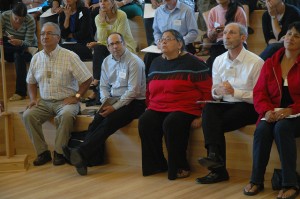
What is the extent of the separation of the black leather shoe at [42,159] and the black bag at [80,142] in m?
0.25

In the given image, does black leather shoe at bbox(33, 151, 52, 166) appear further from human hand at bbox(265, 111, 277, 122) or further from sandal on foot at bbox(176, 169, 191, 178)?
human hand at bbox(265, 111, 277, 122)

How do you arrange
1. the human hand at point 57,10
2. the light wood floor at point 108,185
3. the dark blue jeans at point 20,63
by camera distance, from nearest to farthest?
the light wood floor at point 108,185 → the dark blue jeans at point 20,63 → the human hand at point 57,10

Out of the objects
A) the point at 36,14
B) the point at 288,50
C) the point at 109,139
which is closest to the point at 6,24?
the point at 36,14

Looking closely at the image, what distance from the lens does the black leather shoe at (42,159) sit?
522 cm

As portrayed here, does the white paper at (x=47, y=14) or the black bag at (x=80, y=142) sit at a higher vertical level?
the white paper at (x=47, y=14)

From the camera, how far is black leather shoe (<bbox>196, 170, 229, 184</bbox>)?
4.35 metres

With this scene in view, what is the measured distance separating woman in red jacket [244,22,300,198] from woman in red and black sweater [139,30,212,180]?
21.6 inches

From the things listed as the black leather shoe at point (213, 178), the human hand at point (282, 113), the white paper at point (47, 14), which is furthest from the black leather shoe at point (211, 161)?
the white paper at point (47, 14)

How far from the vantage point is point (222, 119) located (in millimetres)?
4375

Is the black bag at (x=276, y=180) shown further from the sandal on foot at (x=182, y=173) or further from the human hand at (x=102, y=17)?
the human hand at (x=102, y=17)

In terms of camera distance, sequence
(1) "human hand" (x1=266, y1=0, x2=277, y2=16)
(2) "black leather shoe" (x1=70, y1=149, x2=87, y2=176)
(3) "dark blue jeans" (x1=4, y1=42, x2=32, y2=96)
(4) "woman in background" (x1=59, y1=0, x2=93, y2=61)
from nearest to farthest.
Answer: (2) "black leather shoe" (x1=70, y1=149, x2=87, y2=176)
(1) "human hand" (x1=266, y1=0, x2=277, y2=16)
(4) "woman in background" (x1=59, y1=0, x2=93, y2=61)
(3) "dark blue jeans" (x1=4, y1=42, x2=32, y2=96)

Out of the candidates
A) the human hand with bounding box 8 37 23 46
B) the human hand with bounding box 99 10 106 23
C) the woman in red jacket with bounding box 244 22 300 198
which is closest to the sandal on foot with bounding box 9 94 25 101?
the human hand with bounding box 8 37 23 46

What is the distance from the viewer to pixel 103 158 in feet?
17.0

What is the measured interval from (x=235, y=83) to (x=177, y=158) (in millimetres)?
695
